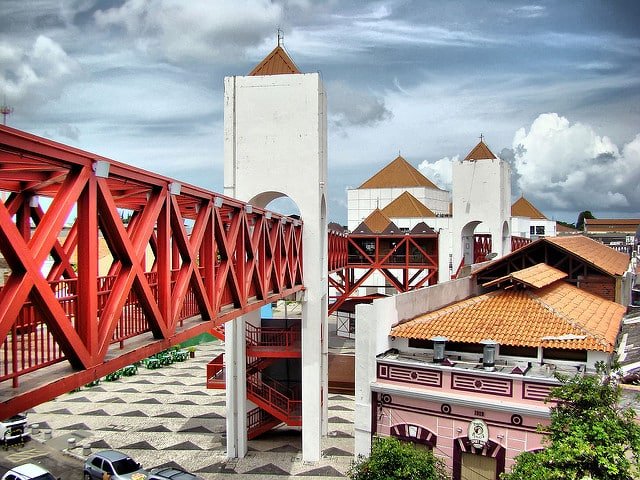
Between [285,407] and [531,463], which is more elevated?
[531,463]

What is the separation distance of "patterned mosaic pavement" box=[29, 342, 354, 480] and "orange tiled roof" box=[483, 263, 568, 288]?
714 centimetres

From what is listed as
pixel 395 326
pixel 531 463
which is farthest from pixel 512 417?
pixel 395 326

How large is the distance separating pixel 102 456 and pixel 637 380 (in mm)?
14351

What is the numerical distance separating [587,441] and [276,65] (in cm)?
1371

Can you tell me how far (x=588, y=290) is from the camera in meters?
19.4

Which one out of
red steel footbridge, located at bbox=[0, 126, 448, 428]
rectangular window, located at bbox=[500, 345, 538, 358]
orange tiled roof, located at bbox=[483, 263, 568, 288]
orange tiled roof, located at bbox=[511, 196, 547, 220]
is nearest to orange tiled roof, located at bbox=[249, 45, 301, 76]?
red steel footbridge, located at bbox=[0, 126, 448, 428]

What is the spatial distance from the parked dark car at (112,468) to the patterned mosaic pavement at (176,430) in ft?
3.73

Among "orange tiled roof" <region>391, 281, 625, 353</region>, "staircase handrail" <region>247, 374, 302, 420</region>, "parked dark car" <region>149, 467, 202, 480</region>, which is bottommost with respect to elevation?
"parked dark car" <region>149, 467, 202, 480</region>

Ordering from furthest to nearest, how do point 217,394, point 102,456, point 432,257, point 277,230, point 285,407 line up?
1. point 432,257
2. point 217,394
3. point 285,407
4. point 102,456
5. point 277,230

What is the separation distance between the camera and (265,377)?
2102 cm

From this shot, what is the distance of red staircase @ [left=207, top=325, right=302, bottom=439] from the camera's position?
18438mm

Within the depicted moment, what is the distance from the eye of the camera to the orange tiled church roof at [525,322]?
12.7 metres

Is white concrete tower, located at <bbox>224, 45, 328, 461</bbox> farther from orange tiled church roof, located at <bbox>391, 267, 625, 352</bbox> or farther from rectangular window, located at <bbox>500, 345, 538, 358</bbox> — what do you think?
A: rectangular window, located at <bbox>500, 345, 538, 358</bbox>

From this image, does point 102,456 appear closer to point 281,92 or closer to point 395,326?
point 395,326
